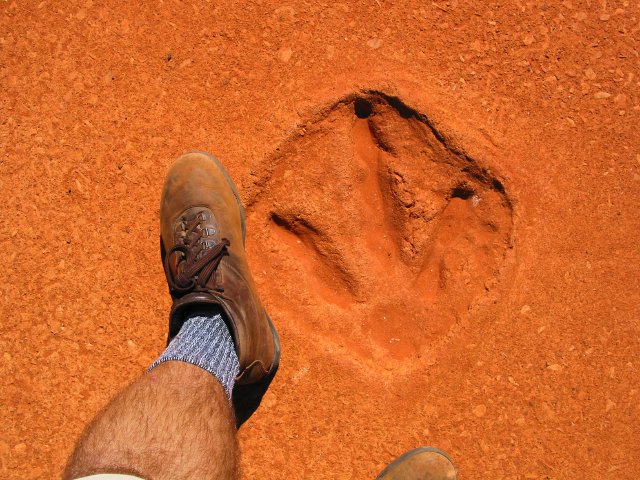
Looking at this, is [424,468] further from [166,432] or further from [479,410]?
[166,432]

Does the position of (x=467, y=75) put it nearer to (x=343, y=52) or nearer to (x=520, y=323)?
(x=343, y=52)

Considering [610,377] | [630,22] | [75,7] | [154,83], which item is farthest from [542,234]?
[75,7]

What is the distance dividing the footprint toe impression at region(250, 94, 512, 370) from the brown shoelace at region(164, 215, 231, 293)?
0.76 ft

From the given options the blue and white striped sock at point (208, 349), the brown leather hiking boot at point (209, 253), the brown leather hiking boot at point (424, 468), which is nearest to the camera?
the blue and white striped sock at point (208, 349)

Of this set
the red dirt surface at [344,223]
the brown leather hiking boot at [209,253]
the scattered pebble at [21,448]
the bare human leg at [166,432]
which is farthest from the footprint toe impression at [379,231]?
the scattered pebble at [21,448]

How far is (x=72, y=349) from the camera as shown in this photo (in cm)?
229

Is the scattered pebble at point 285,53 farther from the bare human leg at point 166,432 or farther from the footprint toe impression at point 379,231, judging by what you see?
the bare human leg at point 166,432

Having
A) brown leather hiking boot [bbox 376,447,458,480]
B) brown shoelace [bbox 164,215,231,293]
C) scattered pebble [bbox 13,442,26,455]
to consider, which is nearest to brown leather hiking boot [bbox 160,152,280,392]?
brown shoelace [bbox 164,215,231,293]

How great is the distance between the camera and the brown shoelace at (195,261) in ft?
7.09

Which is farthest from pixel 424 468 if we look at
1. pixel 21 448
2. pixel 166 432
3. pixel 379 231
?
pixel 21 448

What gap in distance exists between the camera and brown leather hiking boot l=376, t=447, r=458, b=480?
227 cm

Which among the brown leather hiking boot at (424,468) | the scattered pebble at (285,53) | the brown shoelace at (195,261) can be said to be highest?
the scattered pebble at (285,53)

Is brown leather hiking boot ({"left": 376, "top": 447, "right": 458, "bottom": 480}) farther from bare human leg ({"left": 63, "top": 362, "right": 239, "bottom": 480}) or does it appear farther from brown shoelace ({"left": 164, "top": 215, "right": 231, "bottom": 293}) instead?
brown shoelace ({"left": 164, "top": 215, "right": 231, "bottom": 293})

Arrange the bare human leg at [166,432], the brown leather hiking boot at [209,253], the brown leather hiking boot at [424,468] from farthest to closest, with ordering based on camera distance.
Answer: the brown leather hiking boot at [424,468] < the brown leather hiking boot at [209,253] < the bare human leg at [166,432]
